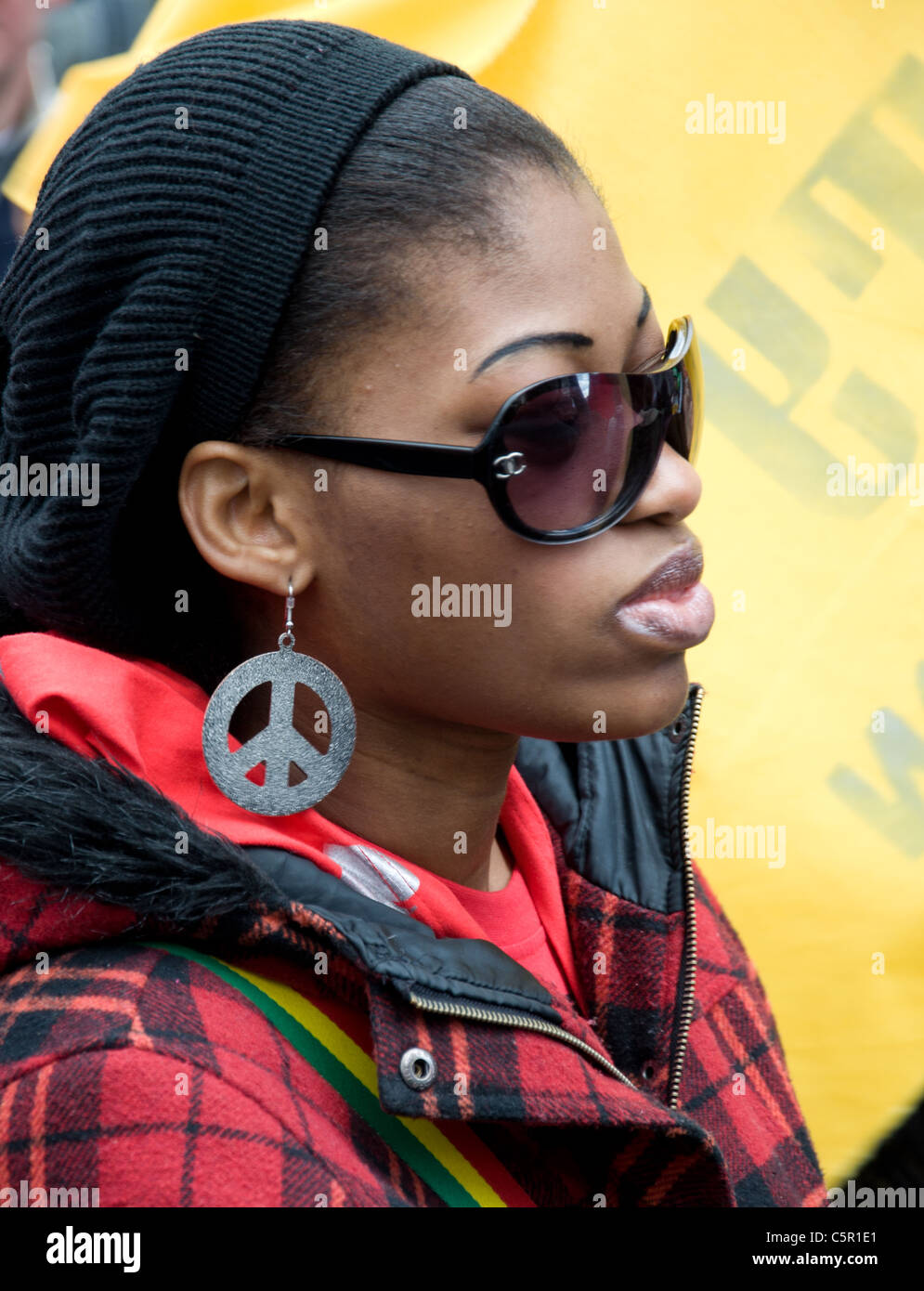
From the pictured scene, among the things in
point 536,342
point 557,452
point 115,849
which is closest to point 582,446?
point 557,452

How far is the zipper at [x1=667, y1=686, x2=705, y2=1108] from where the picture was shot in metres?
1.86

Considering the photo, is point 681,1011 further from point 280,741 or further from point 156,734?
point 156,734

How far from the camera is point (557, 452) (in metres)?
1.56

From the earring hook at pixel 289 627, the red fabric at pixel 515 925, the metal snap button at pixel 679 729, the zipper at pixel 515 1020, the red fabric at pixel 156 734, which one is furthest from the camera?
the metal snap button at pixel 679 729

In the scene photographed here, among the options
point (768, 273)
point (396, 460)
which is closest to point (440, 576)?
point (396, 460)

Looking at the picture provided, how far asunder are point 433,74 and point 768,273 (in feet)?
4.87

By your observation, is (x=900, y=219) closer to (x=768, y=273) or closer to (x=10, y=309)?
(x=768, y=273)

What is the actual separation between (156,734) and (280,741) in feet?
0.53

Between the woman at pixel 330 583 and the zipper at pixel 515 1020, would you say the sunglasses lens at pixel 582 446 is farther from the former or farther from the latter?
the zipper at pixel 515 1020

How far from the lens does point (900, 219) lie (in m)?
2.93

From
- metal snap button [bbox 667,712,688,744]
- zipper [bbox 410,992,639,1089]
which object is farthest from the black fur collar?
metal snap button [bbox 667,712,688,744]

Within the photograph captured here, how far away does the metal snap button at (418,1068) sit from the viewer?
1.31 m

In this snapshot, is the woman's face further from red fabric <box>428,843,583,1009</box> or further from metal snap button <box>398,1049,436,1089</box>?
metal snap button <box>398,1049,436,1089</box>

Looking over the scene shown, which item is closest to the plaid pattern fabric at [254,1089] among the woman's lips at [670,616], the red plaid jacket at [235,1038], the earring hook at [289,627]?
the red plaid jacket at [235,1038]
